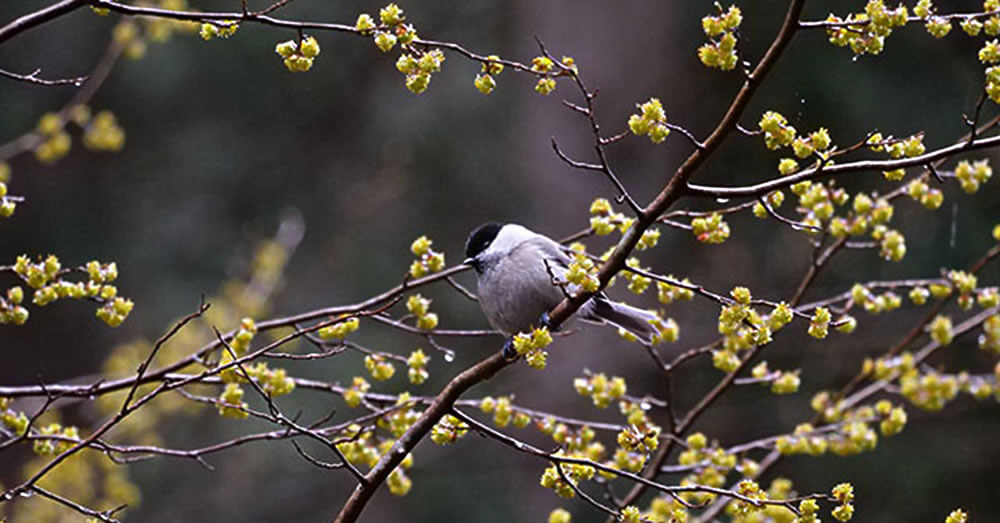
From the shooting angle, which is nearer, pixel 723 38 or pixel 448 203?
pixel 723 38

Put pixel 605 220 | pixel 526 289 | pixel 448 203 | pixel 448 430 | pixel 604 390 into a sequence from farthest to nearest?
pixel 448 203
pixel 526 289
pixel 604 390
pixel 605 220
pixel 448 430

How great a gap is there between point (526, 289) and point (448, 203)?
551 centimetres

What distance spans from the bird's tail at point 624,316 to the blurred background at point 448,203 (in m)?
2.46

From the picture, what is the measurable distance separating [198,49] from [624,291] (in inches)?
186

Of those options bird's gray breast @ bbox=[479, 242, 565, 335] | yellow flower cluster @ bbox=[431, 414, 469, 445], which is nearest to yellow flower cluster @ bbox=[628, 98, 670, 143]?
yellow flower cluster @ bbox=[431, 414, 469, 445]

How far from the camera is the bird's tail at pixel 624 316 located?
348cm

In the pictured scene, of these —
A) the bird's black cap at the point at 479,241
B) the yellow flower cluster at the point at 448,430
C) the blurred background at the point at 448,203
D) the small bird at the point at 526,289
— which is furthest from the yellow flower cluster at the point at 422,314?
the blurred background at the point at 448,203

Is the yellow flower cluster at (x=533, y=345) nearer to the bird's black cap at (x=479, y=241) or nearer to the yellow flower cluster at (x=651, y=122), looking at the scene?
the yellow flower cluster at (x=651, y=122)

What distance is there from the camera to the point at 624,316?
359 centimetres

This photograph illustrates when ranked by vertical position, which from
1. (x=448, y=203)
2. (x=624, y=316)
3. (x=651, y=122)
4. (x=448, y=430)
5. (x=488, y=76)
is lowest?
(x=448, y=430)

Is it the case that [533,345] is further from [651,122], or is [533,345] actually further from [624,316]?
[624,316]

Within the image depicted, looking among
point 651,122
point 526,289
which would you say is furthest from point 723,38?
point 526,289

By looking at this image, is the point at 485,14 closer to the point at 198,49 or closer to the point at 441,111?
the point at 441,111

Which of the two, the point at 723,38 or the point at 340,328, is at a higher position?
the point at 340,328
